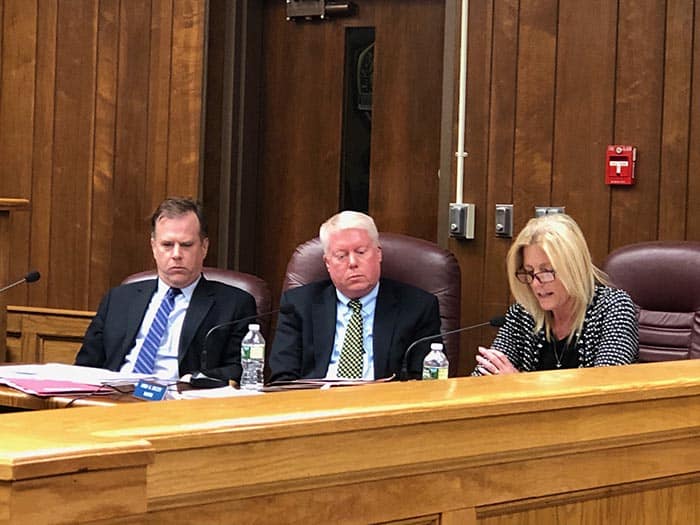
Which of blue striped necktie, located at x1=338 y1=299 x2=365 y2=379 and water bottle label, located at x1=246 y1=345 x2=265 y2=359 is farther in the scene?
blue striped necktie, located at x1=338 y1=299 x2=365 y2=379

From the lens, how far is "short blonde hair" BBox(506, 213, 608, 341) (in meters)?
3.65

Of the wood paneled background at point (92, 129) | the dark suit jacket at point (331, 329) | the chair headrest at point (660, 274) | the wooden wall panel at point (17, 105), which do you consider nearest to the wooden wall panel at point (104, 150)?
the wood paneled background at point (92, 129)

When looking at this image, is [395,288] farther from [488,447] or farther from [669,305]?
[488,447]

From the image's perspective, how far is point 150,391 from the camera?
3135 mm

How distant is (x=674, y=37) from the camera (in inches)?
182

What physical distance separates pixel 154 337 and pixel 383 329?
767mm

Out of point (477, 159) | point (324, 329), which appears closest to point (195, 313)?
point (324, 329)

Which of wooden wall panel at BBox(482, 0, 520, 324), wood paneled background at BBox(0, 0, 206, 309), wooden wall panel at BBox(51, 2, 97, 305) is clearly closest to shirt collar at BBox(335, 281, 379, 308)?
wooden wall panel at BBox(482, 0, 520, 324)

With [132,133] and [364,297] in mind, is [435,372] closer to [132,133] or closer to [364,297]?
[364,297]

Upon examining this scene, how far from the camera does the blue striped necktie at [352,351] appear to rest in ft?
12.9

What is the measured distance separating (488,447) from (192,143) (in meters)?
4.10

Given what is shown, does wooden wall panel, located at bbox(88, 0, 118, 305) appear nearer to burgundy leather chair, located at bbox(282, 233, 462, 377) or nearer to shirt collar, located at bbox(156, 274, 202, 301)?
shirt collar, located at bbox(156, 274, 202, 301)

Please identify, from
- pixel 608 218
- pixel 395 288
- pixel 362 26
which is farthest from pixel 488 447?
pixel 362 26

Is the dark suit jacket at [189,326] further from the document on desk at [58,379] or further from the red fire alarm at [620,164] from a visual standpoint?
the red fire alarm at [620,164]
